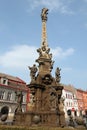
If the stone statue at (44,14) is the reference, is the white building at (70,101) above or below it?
below

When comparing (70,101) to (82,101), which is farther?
(82,101)

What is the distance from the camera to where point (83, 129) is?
47.3ft

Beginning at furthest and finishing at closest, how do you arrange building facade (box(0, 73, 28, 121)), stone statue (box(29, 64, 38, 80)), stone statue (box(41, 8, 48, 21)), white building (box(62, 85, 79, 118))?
white building (box(62, 85, 79, 118)) < building facade (box(0, 73, 28, 121)) < stone statue (box(41, 8, 48, 21)) < stone statue (box(29, 64, 38, 80))

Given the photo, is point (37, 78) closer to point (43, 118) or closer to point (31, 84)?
point (31, 84)

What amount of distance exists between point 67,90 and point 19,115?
179 feet

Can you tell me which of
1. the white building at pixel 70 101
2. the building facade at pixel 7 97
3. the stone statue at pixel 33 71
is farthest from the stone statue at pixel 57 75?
the white building at pixel 70 101

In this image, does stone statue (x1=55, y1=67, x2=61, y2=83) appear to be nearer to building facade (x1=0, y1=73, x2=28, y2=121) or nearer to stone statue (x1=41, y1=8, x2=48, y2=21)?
stone statue (x1=41, y1=8, x2=48, y2=21)

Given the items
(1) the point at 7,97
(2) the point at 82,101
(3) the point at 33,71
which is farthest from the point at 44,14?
(2) the point at 82,101

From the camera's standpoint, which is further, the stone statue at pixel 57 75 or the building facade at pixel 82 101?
the building facade at pixel 82 101

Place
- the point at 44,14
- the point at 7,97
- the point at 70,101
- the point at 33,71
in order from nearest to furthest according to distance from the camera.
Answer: the point at 33,71, the point at 44,14, the point at 7,97, the point at 70,101

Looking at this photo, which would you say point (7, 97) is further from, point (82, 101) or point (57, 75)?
point (82, 101)

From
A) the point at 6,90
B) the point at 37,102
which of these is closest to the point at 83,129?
the point at 37,102

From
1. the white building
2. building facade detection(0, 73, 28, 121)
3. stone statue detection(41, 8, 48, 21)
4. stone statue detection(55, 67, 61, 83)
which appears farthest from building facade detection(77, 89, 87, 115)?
stone statue detection(55, 67, 61, 83)

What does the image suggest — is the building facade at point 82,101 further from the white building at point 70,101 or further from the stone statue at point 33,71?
the stone statue at point 33,71
